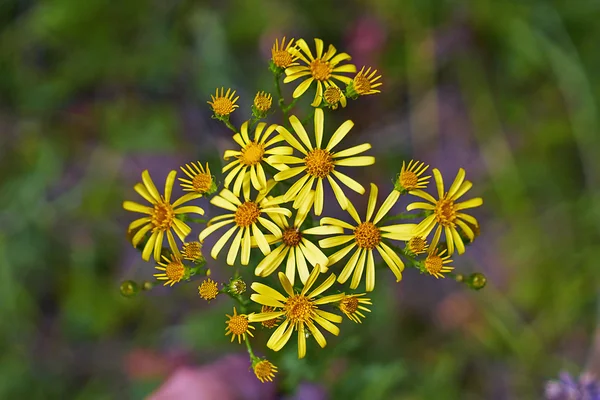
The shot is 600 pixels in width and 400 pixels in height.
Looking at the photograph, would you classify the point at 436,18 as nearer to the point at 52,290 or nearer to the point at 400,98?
the point at 400,98

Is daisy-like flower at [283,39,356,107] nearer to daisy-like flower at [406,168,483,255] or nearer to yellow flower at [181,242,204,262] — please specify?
daisy-like flower at [406,168,483,255]

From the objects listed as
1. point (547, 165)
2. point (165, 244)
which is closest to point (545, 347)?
point (547, 165)

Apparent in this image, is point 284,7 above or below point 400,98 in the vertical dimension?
above

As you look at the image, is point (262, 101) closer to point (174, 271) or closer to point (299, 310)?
point (174, 271)

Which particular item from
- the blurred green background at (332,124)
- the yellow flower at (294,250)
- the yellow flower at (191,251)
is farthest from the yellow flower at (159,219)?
the blurred green background at (332,124)

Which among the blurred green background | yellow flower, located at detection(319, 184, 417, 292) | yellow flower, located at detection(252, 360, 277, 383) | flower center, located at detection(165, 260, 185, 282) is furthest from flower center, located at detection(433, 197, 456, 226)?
the blurred green background

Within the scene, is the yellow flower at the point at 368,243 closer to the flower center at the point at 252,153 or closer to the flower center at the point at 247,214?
the flower center at the point at 247,214

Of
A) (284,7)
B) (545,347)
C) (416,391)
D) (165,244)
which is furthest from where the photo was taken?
(284,7)
